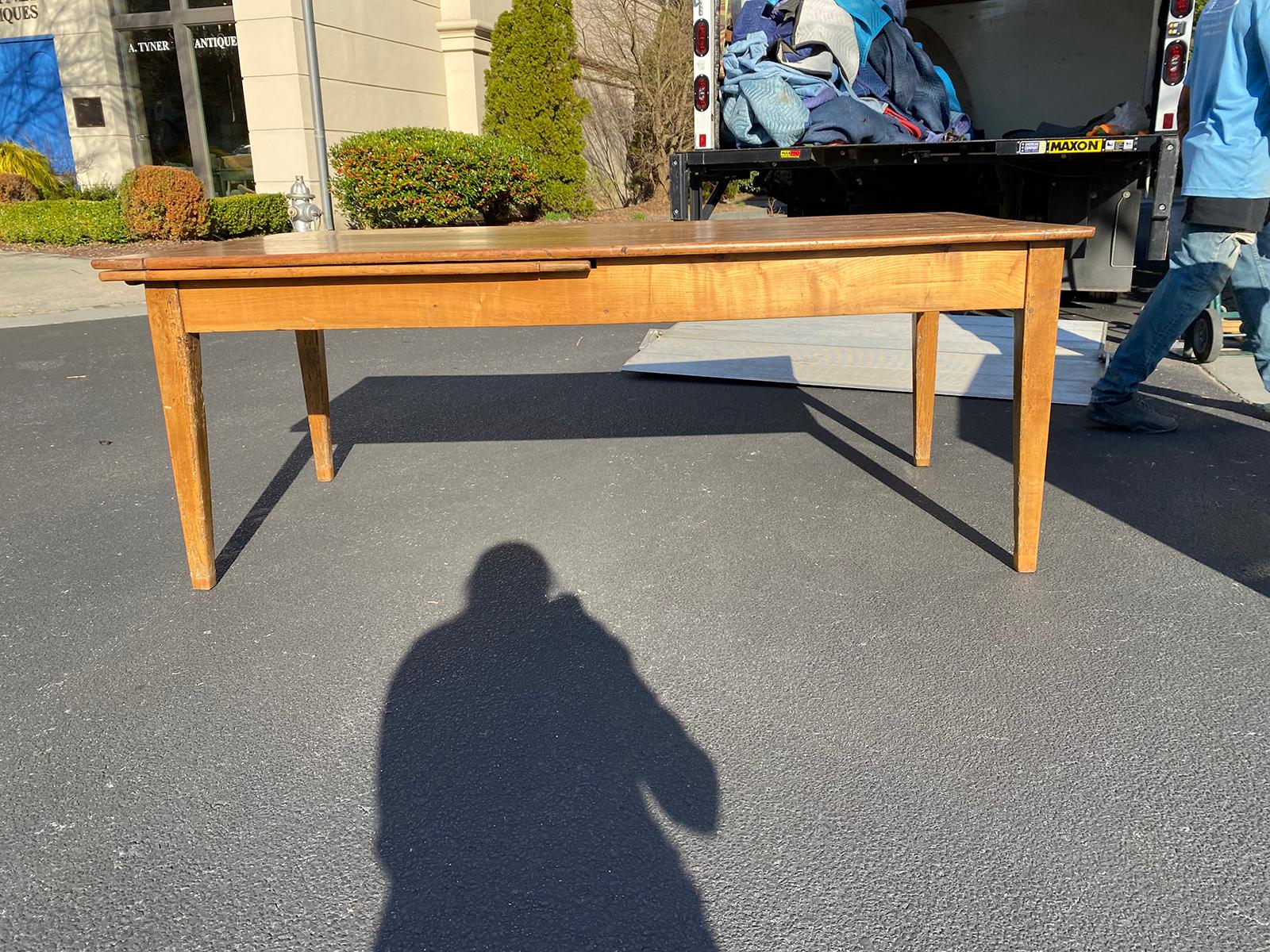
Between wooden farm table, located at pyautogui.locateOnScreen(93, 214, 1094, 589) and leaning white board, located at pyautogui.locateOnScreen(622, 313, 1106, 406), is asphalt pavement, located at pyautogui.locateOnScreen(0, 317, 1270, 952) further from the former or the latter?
leaning white board, located at pyautogui.locateOnScreen(622, 313, 1106, 406)

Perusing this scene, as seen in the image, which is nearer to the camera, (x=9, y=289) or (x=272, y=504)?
(x=272, y=504)

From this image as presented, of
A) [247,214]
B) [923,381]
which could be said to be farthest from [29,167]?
[923,381]

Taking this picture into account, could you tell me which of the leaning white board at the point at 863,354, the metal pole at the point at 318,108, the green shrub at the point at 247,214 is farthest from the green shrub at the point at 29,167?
the leaning white board at the point at 863,354

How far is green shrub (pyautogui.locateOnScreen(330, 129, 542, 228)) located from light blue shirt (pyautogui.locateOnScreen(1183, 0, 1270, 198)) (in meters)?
9.94

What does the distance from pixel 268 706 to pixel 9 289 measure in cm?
922

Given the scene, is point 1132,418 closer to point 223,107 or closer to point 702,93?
point 702,93

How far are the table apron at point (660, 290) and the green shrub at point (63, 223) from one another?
36.7ft

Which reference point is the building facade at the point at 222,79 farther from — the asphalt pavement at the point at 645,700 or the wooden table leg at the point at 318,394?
the wooden table leg at the point at 318,394

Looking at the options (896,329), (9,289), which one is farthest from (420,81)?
(896,329)

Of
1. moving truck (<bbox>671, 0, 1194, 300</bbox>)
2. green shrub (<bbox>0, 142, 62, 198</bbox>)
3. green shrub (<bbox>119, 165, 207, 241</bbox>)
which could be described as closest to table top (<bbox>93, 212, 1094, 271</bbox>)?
moving truck (<bbox>671, 0, 1194, 300</bbox>)

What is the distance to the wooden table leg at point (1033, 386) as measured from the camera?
2.71 m

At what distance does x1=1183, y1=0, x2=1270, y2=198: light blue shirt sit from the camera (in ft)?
12.8

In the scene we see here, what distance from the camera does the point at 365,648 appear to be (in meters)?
2.67

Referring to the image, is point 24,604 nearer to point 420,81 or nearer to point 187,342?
point 187,342
